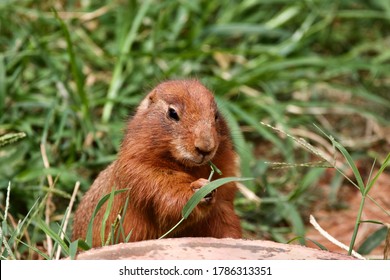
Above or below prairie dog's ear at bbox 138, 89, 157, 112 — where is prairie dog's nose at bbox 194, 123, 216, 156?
below

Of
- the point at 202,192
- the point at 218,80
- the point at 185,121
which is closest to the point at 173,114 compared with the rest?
the point at 185,121

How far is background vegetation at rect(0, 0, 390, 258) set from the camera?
5809mm

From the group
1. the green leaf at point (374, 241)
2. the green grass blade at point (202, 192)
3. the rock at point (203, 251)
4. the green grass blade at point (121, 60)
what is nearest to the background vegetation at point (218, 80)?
the green grass blade at point (121, 60)

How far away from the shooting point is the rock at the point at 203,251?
3.32 meters

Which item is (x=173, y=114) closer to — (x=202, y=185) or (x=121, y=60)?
(x=202, y=185)

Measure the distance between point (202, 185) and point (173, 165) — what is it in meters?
0.28

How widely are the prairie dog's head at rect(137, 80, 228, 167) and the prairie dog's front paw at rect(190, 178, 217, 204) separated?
9 cm

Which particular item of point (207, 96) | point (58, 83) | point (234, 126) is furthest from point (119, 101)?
point (207, 96)

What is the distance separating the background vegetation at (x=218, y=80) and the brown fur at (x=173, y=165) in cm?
121

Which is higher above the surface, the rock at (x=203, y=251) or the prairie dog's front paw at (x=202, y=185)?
the prairie dog's front paw at (x=202, y=185)

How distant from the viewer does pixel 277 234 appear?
19.1 ft

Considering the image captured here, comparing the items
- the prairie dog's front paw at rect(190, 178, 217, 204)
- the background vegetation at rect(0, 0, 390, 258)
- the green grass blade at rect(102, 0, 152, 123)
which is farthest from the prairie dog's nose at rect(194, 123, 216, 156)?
the green grass blade at rect(102, 0, 152, 123)

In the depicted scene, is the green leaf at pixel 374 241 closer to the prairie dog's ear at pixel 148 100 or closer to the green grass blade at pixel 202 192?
the green grass blade at pixel 202 192

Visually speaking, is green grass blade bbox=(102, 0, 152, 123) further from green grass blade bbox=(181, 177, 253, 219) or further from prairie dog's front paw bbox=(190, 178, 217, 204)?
green grass blade bbox=(181, 177, 253, 219)
